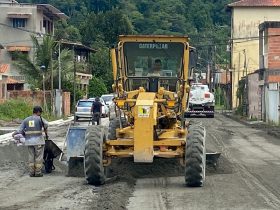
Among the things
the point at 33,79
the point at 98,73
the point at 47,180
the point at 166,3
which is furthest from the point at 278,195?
the point at 166,3

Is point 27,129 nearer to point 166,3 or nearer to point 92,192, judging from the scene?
point 92,192

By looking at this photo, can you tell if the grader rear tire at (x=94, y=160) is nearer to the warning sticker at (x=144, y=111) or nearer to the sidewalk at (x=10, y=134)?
the warning sticker at (x=144, y=111)

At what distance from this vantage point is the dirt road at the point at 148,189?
13602 mm

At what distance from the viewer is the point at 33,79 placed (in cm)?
6266

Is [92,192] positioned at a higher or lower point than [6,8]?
lower

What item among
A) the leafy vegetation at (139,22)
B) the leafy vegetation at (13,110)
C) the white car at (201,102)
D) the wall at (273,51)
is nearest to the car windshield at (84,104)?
the leafy vegetation at (13,110)

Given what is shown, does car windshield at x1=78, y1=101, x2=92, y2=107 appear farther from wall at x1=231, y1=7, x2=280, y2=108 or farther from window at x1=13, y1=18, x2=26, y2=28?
wall at x1=231, y1=7, x2=280, y2=108

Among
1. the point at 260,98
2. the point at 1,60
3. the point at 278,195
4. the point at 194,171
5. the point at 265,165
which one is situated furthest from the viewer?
the point at 1,60

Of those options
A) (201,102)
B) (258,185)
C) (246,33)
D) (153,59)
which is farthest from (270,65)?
(246,33)

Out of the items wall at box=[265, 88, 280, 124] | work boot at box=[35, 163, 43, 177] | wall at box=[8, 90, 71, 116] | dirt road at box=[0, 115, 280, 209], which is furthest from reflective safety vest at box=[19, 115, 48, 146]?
wall at box=[8, 90, 71, 116]

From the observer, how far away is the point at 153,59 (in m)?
18.6

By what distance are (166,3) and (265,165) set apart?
79.3 metres

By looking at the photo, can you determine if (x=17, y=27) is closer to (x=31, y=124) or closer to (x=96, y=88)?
(x=96, y=88)

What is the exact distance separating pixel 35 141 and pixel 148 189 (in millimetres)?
3733
